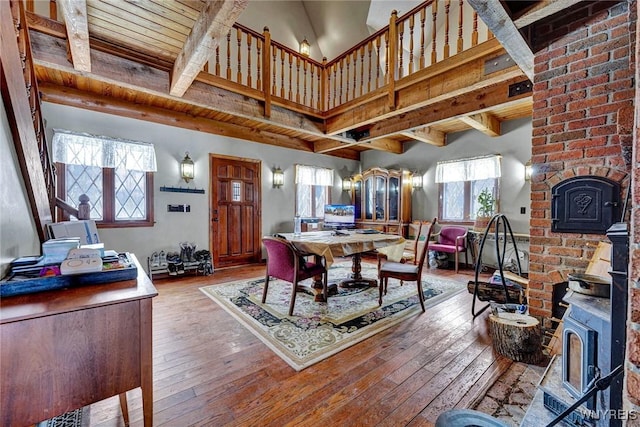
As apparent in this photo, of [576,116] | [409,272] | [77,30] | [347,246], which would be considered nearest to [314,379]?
[347,246]

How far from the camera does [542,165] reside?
7.07 ft

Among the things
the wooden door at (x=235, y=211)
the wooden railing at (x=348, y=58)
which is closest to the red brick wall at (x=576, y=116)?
the wooden railing at (x=348, y=58)

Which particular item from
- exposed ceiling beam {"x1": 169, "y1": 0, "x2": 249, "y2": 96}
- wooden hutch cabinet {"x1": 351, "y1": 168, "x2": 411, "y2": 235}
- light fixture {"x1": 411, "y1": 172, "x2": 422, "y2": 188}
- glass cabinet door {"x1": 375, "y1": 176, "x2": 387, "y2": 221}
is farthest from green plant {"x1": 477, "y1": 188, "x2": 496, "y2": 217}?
exposed ceiling beam {"x1": 169, "y1": 0, "x2": 249, "y2": 96}

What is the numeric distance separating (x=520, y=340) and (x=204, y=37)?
3364 mm

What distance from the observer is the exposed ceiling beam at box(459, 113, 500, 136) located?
161 inches

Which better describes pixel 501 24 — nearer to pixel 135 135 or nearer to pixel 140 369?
pixel 140 369

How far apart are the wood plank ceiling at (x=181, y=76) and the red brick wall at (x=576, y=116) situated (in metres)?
0.29

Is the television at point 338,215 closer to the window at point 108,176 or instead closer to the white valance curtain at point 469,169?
the white valance curtain at point 469,169

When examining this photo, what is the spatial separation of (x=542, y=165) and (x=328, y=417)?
2.40 m

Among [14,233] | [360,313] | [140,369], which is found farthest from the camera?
[360,313]

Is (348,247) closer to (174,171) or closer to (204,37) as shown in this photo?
(204,37)

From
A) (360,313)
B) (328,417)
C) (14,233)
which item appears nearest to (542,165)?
(360,313)

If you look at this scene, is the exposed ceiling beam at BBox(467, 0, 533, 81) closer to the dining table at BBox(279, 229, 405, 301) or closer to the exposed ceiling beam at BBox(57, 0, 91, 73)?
the dining table at BBox(279, 229, 405, 301)

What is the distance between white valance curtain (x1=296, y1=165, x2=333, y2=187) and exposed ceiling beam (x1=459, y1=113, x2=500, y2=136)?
9.90 feet
